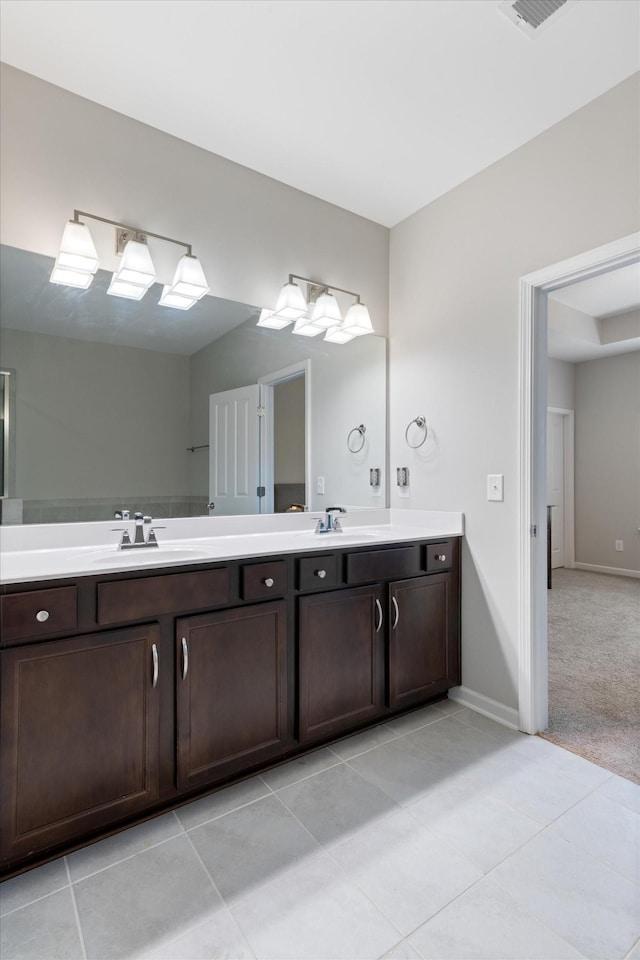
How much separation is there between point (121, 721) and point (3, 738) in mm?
304

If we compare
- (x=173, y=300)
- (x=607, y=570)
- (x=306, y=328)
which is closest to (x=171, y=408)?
(x=173, y=300)

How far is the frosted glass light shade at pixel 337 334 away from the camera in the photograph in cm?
262

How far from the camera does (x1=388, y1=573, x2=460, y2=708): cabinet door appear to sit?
2.15m

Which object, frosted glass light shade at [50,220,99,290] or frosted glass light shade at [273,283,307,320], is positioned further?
frosted glass light shade at [273,283,307,320]

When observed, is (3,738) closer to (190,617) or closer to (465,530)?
(190,617)

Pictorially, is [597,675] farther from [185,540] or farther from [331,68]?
[331,68]

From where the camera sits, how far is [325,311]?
8.21 ft

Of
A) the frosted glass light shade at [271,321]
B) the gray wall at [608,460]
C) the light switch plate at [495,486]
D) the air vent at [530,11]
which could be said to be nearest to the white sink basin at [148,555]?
the frosted glass light shade at [271,321]

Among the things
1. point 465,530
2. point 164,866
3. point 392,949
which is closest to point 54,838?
point 164,866

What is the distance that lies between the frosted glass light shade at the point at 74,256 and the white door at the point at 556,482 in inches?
210

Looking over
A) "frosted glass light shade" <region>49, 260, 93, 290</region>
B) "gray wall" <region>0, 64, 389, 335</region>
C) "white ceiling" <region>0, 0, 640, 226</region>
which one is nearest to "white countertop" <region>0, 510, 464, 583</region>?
"frosted glass light shade" <region>49, 260, 93, 290</region>

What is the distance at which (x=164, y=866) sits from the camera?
54.4 inches

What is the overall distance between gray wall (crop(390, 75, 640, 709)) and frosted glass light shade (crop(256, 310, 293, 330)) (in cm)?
73

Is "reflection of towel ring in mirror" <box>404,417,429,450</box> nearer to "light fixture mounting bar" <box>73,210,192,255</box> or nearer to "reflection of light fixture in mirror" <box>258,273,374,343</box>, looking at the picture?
"reflection of light fixture in mirror" <box>258,273,374,343</box>
